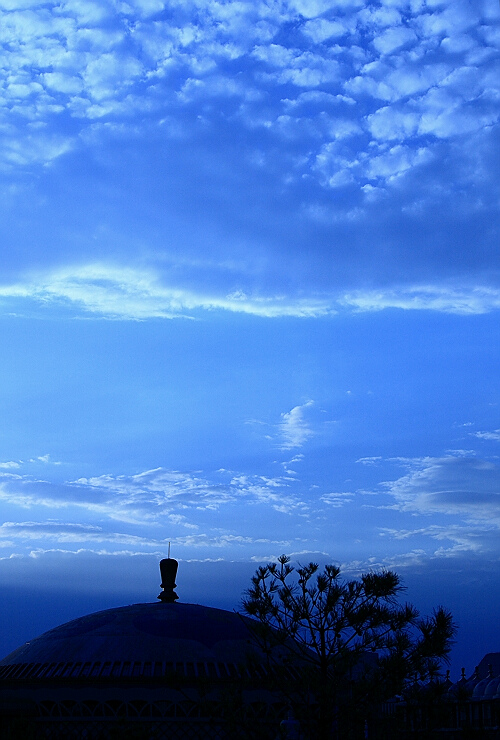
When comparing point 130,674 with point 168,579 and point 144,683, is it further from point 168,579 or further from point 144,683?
point 168,579

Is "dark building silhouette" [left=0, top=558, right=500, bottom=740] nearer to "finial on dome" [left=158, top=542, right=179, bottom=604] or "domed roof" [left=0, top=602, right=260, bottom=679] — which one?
"domed roof" [left=0, top=602, right=260, bottom=679]

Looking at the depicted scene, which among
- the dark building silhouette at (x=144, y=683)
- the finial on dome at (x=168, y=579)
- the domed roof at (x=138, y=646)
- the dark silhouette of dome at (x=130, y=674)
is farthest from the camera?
the finial on dome at (x=168, y=579)

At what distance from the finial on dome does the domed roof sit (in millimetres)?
3667

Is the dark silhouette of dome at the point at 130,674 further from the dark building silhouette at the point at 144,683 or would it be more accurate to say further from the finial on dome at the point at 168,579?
the finial on dome at the point at 168,579

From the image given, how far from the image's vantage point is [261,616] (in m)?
24.4

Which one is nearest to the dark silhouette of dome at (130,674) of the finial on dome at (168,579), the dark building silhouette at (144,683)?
the dark building silhouette at (144,683)

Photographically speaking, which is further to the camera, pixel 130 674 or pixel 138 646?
pixel 138 646

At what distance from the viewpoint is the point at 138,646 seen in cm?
4391

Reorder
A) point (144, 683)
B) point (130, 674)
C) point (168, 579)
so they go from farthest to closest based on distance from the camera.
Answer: point (168, 579), point (130, 674), point (144, 683)

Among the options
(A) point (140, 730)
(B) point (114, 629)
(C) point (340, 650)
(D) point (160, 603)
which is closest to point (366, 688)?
(C) point (340, 650)

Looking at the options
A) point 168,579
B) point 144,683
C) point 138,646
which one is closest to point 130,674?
point 144,683

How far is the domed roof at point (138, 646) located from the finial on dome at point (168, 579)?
367 centimetres

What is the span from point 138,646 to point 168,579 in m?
11.8

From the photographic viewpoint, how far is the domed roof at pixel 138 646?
41719 mm
